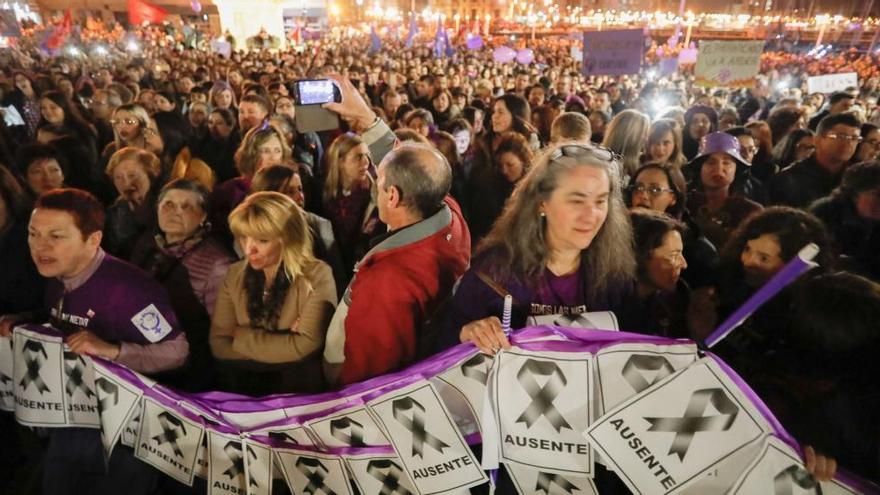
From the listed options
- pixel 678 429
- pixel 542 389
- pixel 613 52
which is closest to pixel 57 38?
pixel 613 52

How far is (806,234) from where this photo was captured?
253cm

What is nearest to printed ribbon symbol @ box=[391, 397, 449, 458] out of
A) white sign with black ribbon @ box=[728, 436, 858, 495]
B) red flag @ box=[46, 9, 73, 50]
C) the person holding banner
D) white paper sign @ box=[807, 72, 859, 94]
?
white sign with black ribbon @ box=[728, 436, 858, 495]

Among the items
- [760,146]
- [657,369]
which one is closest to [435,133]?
[760,146]

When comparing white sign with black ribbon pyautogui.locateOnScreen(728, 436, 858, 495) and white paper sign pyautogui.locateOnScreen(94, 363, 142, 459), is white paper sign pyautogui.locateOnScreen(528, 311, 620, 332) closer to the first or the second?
white sign with black ribbon pyautogui.locateOnScreen(728, 436, 858, 495)

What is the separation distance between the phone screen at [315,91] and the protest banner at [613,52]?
230 inches

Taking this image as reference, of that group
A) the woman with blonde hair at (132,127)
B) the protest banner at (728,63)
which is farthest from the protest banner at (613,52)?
the woman with blonde hair at (132,127)

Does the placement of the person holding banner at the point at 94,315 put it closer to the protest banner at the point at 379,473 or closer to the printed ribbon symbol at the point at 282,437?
the printed ribbon symbol at the point at 282,437

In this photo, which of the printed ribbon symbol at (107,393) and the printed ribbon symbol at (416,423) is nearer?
the printed ribbon symbol at (416,423)

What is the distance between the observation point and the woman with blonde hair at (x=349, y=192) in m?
4.21

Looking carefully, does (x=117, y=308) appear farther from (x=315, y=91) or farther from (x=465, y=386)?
(x=315, y=91)

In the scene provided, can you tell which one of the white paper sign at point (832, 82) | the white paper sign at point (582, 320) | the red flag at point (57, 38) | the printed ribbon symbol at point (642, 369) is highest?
the red flag at point (57, 38)

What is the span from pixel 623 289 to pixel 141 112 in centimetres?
533

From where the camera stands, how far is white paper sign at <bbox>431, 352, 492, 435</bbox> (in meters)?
2.11

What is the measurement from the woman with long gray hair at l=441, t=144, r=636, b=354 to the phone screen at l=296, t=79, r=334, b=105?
7.21ft
